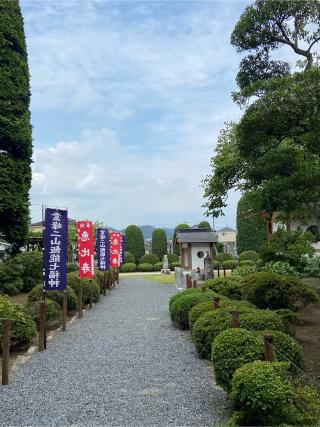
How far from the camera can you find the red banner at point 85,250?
14797 millimetres

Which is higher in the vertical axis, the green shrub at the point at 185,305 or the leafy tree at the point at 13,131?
the leafy tree at the point at 13,131

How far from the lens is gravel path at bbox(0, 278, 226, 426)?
481cm

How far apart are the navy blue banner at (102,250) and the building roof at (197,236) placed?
6918mm

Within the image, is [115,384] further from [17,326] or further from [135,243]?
[135,243]

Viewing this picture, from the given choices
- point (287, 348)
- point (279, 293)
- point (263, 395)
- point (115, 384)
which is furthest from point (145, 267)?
point (263, 395)

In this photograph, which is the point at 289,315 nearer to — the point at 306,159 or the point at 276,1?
the point at 306,159

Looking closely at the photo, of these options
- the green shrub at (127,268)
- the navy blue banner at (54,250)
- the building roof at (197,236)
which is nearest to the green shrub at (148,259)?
the green shrub at (127,268)

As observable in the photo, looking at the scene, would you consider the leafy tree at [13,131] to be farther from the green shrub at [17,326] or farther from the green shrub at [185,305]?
the green shrub at [185,305]

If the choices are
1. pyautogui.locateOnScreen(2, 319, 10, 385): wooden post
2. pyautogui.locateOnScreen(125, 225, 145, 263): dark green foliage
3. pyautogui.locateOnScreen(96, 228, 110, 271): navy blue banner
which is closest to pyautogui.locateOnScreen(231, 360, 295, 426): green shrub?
pyautogui.locateOnScreen(2, 319, 10, 385): wooden post

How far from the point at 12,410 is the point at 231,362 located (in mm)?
2628

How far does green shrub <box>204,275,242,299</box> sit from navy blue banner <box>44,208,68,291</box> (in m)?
4.19

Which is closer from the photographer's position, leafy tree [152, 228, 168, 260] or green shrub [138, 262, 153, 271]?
green shrub [138, 262, 153, 271]

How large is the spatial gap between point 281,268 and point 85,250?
6.64 m

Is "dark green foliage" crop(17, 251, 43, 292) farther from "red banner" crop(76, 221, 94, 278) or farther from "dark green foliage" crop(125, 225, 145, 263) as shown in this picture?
"dark green foliage" crop(125, 225, 145, 263)
